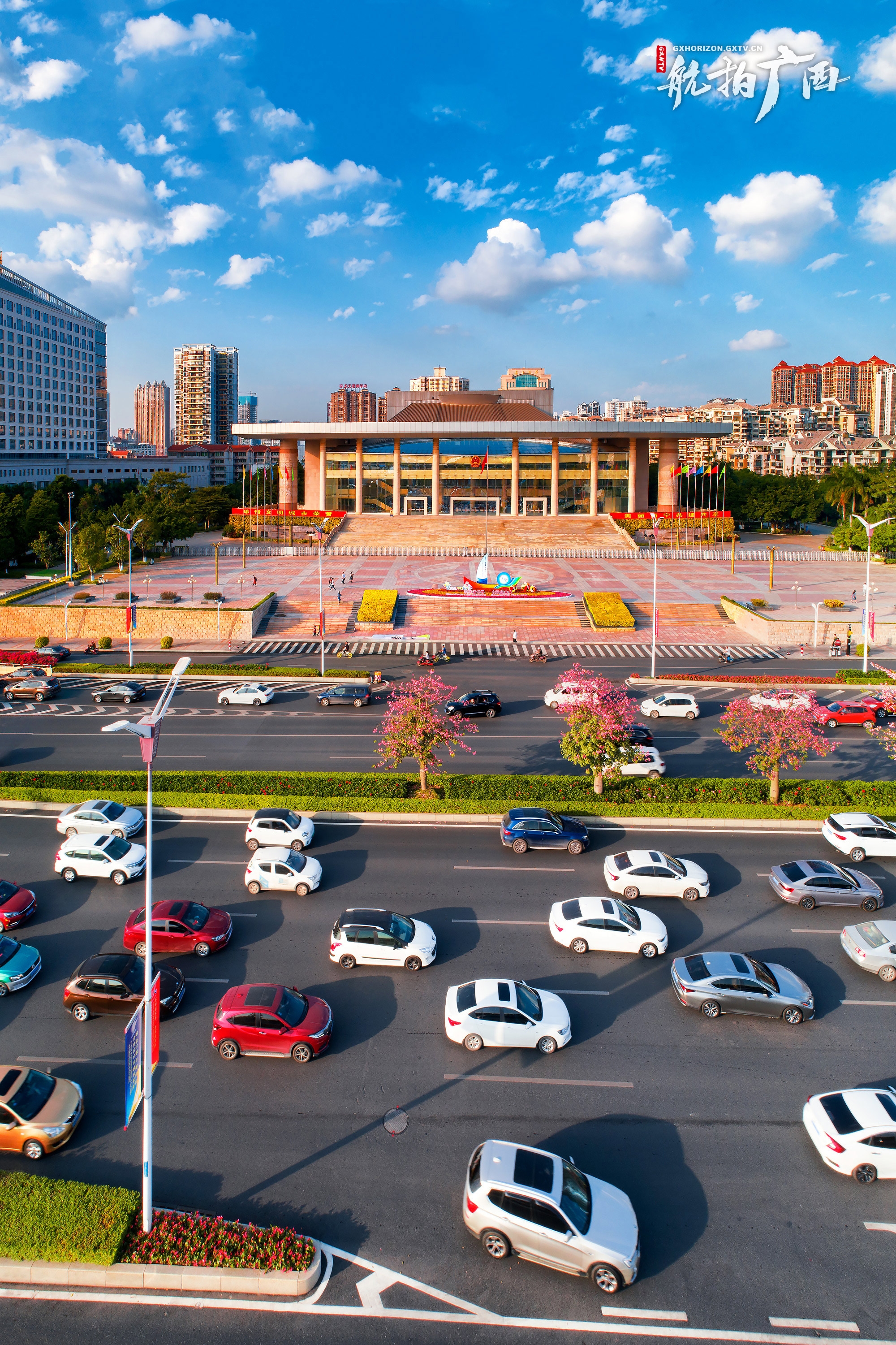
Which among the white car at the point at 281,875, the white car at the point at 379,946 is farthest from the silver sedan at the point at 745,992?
the white car at the point at 281,875

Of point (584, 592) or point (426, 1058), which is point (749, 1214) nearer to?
point (426, 1058)

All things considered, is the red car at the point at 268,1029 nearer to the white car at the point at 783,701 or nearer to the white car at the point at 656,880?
the white car at the point at 656,880

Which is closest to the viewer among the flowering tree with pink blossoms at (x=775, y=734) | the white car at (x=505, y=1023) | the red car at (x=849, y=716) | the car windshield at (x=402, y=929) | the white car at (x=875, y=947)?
the white car at (x=505, y=1023)

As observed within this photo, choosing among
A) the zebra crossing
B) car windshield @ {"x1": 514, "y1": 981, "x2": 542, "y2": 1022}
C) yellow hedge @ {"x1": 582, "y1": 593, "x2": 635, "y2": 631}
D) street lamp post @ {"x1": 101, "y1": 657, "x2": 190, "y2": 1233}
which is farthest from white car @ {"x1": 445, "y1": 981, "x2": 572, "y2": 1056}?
yellow hedge @ {"x1": 582, "y1": 593, "x2": 635, "y2": 631}

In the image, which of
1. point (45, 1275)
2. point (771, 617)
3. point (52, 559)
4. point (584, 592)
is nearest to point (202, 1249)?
point (45, 1275)

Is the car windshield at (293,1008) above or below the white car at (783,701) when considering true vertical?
below

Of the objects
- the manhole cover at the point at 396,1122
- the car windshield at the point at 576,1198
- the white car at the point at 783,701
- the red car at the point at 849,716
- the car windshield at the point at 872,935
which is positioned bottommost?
the manhole cover at the point at 396,1122
